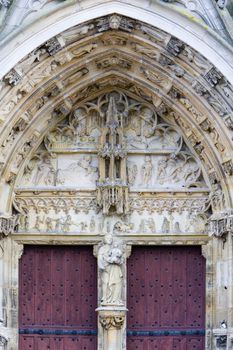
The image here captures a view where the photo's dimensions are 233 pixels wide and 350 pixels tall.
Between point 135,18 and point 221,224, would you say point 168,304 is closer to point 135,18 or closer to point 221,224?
point 221,224

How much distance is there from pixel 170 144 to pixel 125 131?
0.58 m

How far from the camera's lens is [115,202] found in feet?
62.4

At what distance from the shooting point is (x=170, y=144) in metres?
19.3

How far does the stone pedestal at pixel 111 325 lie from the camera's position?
18.8 metres

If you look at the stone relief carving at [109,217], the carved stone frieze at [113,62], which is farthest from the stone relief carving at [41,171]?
the carved stone frieze at [113,62]

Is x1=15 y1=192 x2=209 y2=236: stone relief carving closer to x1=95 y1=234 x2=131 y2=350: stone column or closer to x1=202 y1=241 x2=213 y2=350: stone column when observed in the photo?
x1=95 y1=234 x2=131 y2=350: stone column

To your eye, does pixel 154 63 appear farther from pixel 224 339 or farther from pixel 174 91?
pixel 224 339

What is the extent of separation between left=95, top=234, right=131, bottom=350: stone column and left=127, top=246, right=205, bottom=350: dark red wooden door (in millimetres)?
269

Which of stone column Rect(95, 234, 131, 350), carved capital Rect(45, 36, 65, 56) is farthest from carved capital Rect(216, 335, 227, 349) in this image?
carved capital Rect(45, 36, 65, 56)

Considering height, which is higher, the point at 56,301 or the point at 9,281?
the point at 9,281

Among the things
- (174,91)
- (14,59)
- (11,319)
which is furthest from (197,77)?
(11,319)

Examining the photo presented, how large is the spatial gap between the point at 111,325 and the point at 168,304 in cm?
82

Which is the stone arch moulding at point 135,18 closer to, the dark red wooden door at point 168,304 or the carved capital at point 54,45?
the carved capital at point 54,45

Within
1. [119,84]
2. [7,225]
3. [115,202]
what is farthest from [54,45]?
[7,225]
